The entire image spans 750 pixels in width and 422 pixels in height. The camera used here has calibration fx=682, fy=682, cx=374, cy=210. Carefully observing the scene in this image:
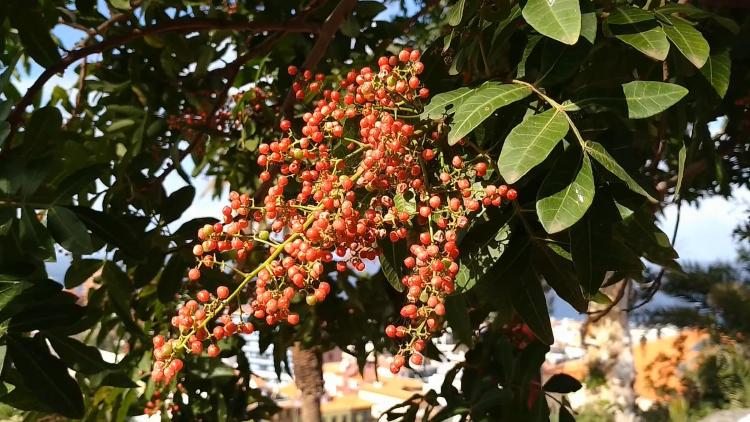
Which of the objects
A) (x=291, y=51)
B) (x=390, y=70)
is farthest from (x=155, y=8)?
(x=390, y=70)

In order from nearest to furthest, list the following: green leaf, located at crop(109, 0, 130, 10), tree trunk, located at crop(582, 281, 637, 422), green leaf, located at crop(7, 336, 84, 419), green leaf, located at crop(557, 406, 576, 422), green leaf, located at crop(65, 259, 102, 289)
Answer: green leaf, located at crop(7, 336, 84, 419) → green leaf, located at crop(65, 259, 102, 289) → green leaf, located at crop(557, 406, 576, 422) → green leaf, located at crop(109, 0, 130, 10) → tree trunk, located at crop(582, 281, 637, 422)

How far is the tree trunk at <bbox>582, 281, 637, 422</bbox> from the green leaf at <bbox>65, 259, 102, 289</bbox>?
4.15m

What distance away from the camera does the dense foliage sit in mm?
730

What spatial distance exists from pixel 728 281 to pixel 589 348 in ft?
4.92

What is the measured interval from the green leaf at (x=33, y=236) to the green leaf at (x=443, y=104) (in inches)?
24.9

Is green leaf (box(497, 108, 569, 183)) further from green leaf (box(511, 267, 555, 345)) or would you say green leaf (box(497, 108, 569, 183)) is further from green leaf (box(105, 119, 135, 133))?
green leaf (box(105, 119, 135, 133))

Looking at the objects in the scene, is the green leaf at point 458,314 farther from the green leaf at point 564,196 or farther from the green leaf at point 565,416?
the green leaf at point 565,416

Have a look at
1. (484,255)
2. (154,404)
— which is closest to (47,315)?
(484,255)

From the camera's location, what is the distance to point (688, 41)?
2.47 feet

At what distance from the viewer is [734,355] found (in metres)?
4.92

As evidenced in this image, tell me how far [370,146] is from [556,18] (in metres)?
0.23

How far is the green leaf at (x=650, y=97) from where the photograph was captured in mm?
676

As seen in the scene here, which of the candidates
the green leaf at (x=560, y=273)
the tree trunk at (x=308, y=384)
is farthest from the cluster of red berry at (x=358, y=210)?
the tree trunk at (x=308, y=384)

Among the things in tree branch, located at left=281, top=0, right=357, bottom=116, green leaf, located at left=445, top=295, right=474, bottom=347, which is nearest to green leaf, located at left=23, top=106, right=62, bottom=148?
tree branch, located at left=281, top=0, right=357, bottom=116
